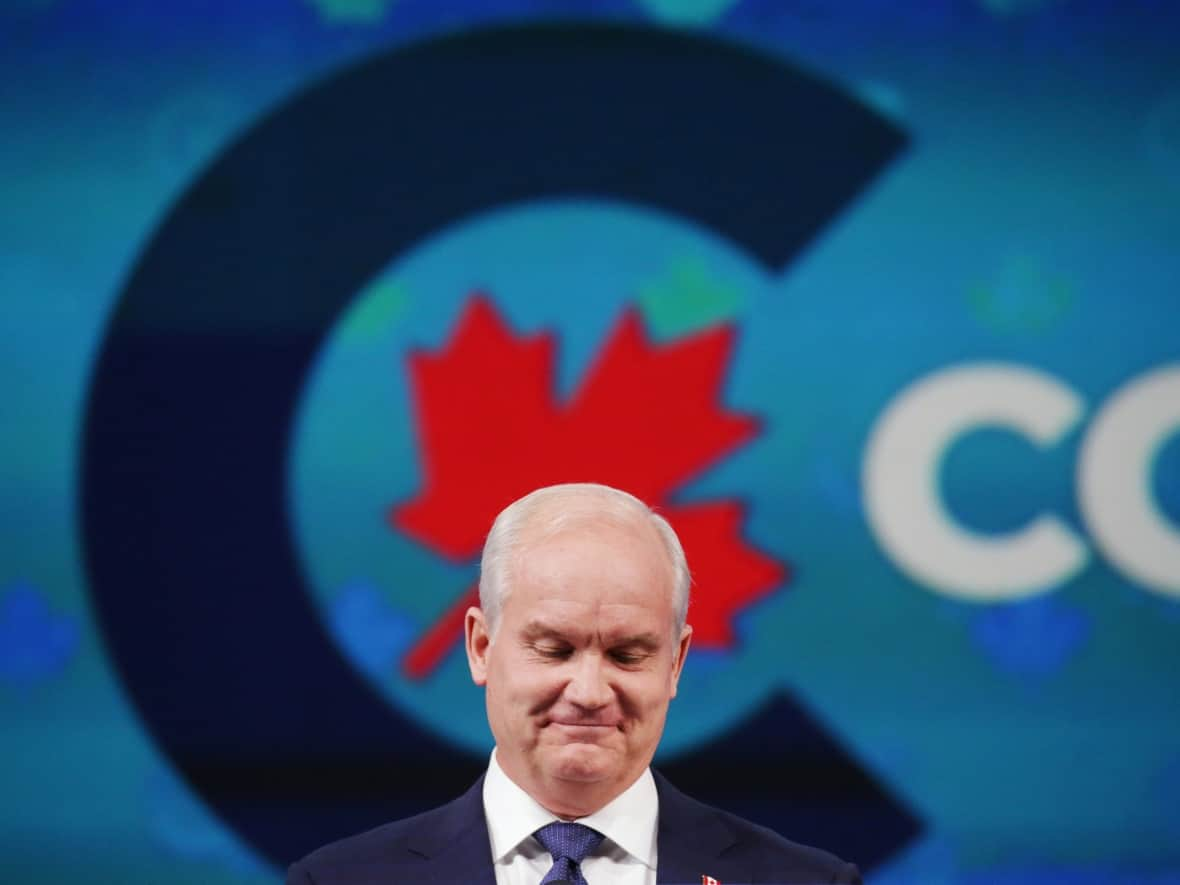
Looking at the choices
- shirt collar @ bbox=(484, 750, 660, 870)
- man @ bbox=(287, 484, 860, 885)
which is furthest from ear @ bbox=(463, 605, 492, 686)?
shirt collar @ bbox=(484, 750, 660, 870)

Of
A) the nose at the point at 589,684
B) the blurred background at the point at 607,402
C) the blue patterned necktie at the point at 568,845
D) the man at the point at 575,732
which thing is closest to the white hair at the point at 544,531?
the man at the point at 575,732

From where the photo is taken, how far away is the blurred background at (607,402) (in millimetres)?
3012

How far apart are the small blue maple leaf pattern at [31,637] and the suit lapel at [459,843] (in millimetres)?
Answer: 1631

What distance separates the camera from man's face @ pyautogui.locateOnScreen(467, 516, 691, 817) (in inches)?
60.4

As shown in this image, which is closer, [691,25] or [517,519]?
[517,519]

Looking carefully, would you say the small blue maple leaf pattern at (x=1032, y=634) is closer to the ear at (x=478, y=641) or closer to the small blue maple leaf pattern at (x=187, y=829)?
the small blue maple leaf pattern at (x=187, y=829)

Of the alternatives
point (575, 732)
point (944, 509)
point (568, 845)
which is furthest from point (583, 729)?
point (944, 509)

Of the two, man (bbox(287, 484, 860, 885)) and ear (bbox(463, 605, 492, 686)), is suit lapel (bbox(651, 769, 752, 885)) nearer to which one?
man (bbox(287, 484, 860, 885))

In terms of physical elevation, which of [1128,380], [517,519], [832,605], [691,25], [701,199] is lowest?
[517,519]

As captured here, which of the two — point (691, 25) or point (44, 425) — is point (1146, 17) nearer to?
point (691, 25)

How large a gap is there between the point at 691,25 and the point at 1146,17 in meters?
0.92

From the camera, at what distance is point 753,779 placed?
9.89 ft

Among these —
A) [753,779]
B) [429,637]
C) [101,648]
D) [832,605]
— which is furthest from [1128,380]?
[101,648]

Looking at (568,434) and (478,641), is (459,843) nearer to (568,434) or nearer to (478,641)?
(478,641)
